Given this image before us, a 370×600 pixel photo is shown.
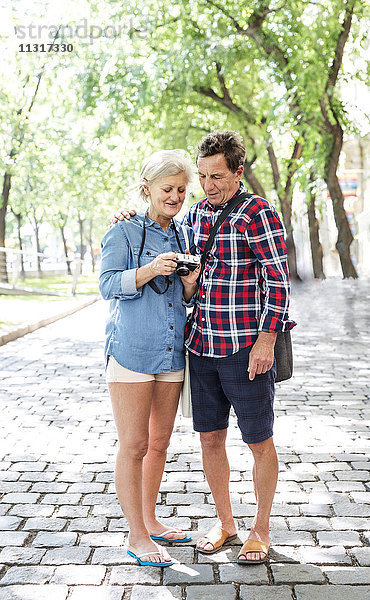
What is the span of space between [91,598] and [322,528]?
4.76ft

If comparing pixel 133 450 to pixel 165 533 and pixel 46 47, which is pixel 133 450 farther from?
pixel 46 47

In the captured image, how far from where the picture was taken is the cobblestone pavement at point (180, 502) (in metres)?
3.65

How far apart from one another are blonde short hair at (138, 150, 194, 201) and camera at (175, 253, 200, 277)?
0.45 metres

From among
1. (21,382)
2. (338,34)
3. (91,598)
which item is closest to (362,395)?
(21,382)

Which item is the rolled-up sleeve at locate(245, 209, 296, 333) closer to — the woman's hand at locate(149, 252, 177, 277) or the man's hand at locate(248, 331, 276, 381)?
the man's hand at locate(248, 331, 276, 381)

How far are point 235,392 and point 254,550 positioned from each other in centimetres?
79

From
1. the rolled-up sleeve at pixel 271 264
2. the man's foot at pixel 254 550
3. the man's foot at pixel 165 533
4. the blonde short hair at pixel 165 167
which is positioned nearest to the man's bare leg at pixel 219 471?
the man's foot at pixel 165 533

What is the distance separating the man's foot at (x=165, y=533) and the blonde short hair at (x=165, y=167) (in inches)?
71.5

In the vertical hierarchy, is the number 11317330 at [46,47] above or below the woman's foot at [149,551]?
above

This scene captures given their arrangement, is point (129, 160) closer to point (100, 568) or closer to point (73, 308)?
point (73, 308)

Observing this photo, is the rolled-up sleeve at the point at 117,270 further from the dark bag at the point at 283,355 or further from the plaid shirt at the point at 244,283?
the dark bag at the point at 283,355

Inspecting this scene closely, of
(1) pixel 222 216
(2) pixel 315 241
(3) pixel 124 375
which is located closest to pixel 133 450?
(3) pixel 124 375

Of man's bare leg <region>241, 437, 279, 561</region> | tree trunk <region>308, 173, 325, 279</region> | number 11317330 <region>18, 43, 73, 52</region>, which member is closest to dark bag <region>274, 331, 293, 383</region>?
man's bare leg <region>241, 437, 279, 561</region>

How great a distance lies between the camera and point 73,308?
2091 cm
